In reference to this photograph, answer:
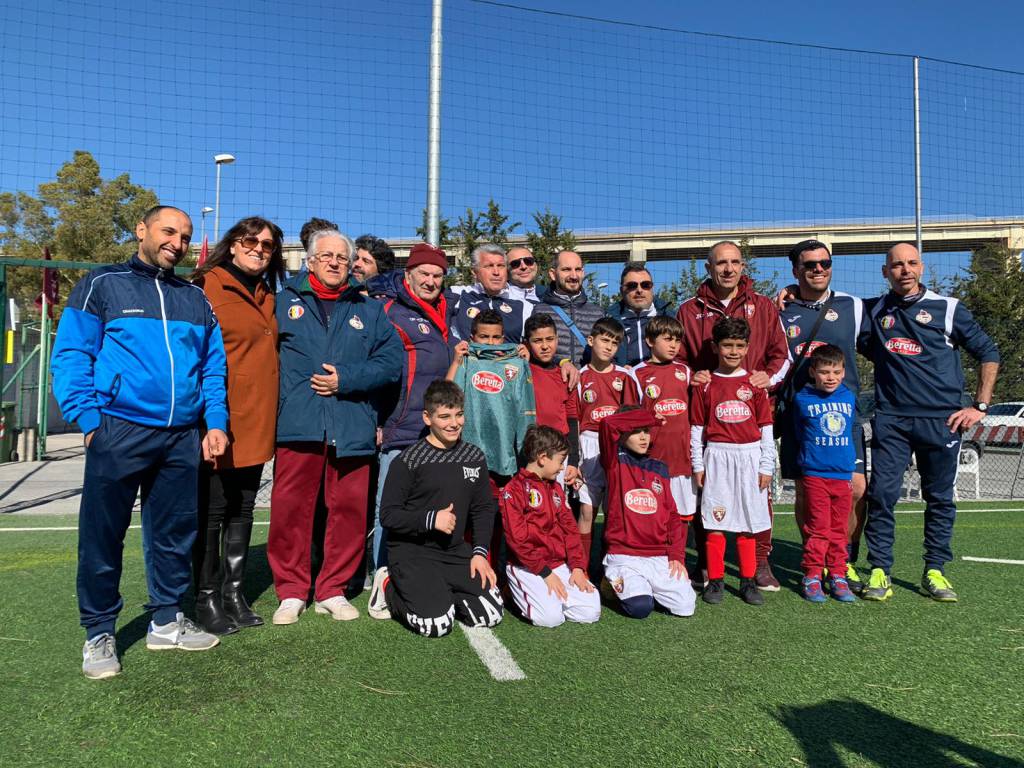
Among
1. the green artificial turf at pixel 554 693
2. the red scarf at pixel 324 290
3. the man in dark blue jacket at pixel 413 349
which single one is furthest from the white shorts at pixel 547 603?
the red scarf at pixel 324 290

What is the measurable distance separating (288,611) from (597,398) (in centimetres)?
231

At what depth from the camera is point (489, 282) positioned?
5.25 meters

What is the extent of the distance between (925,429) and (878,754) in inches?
110

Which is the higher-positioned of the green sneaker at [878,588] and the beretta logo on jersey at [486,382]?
the beretta logo on jersey at [486,382]

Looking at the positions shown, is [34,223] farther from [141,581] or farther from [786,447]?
[786,447]

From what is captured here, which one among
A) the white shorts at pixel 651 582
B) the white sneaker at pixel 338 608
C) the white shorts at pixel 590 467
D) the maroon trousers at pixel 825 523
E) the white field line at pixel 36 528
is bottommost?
the white sneaker at pixel 338 608

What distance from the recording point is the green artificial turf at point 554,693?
2.57 meters

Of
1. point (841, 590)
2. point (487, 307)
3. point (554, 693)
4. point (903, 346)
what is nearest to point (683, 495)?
point (841, 590)

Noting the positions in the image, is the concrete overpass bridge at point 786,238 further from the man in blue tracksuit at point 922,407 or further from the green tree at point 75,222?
the man in blue tracksuit at point 922,407

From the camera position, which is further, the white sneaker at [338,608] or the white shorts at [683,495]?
the white shorts at [683,495]

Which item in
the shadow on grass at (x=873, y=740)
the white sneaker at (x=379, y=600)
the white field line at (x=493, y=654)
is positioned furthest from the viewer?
the white sneaker at (x=379, y=600)

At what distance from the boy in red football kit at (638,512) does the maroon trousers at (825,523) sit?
0.86 m

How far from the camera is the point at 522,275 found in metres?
5.64

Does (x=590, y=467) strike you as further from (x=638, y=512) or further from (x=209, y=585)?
(x=209, y=585)
